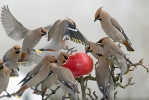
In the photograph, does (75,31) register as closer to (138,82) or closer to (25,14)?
(25,14)

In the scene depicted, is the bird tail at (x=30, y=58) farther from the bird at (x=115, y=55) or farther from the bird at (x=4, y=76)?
the bird at (x=115, y=55)

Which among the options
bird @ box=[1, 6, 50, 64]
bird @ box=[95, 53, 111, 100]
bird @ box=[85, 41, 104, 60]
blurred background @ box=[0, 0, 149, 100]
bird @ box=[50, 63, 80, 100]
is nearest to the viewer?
bird @ box=[50, 63, 80, 100]

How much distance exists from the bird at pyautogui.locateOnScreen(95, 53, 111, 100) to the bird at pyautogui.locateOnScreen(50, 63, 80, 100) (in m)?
0.14

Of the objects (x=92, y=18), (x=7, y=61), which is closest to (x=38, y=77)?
(x=7, y=61)

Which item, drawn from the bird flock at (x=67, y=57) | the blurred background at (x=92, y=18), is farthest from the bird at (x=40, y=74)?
the blurred background at (x=92, y=18)

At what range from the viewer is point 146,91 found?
10.8 ft

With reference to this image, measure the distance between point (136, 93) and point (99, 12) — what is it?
6.27 ft

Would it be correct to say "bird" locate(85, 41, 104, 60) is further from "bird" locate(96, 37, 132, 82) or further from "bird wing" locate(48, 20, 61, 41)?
"bird wing" locate(48, 20, 61, 41)

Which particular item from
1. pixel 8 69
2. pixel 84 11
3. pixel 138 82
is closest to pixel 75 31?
pixel 8 69

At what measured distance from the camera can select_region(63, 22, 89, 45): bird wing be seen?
4.47 feet

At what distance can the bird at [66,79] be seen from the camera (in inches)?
48.5

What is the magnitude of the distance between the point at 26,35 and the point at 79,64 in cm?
64

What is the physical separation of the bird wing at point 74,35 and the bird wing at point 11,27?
0.62 meters

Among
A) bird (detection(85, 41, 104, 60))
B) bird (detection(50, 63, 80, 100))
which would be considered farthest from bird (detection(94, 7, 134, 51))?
bird (detection(50, 63, 80, 100))
